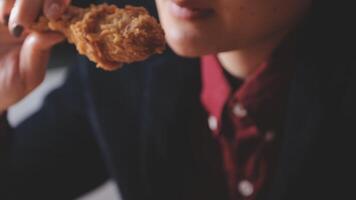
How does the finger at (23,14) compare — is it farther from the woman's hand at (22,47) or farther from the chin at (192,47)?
the chin at (192,47)

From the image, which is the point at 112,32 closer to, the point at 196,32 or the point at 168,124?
the point at 196,32

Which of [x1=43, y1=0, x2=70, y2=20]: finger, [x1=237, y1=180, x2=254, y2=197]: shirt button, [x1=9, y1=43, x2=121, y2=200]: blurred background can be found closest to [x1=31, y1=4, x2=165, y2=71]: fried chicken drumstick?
[x1=43, y1=0, x2=70, y2=20]: finger

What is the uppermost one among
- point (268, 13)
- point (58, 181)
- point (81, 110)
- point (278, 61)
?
point (268, 13)

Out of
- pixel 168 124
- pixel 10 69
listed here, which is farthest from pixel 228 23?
pixel 10 69

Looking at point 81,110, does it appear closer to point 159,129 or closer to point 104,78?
point 104,78

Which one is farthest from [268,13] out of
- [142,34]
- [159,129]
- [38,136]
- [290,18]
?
[38,136]
